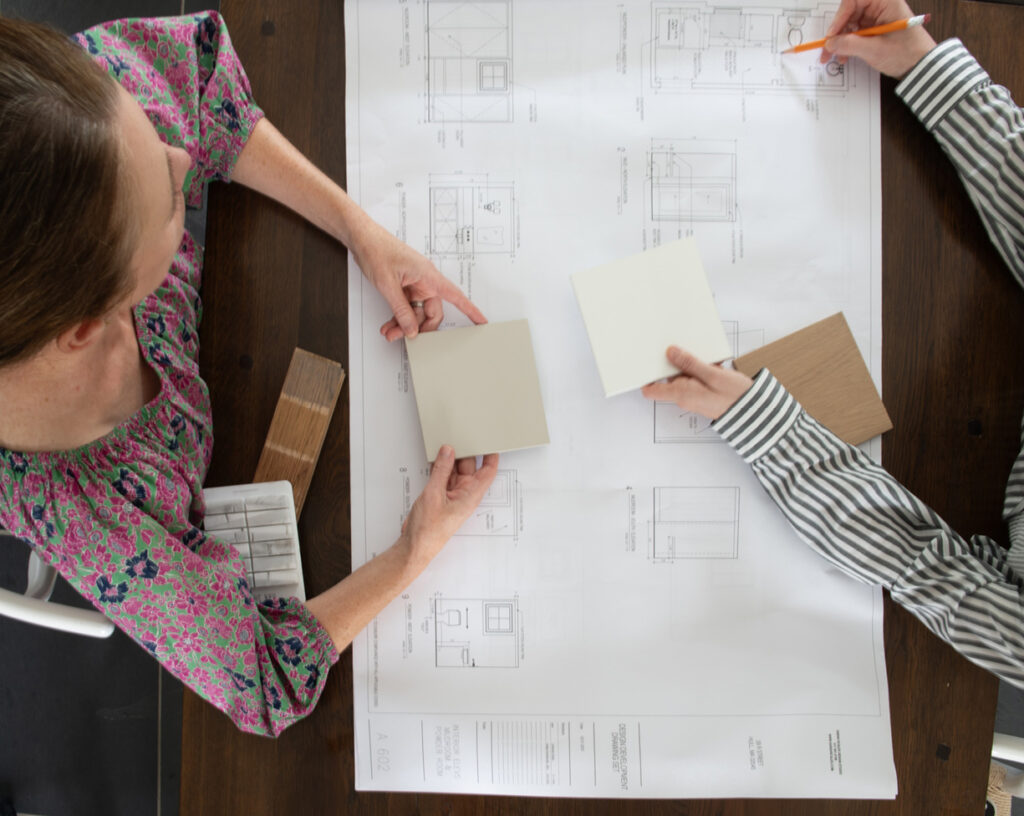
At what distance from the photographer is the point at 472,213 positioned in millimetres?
842

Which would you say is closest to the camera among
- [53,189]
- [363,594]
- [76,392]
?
[53,189]

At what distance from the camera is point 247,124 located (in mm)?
794

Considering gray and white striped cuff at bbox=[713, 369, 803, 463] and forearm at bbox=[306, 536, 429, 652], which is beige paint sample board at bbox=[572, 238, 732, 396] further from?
forearm at bbox=[306, 536, 429, 652]

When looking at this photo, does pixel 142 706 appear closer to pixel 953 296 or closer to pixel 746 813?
pixel 746 813

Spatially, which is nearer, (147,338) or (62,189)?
(62,189)

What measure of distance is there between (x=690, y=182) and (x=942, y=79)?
296 mm

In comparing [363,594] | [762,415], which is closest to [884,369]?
[762,415]

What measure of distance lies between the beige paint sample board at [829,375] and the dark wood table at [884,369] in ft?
0.10

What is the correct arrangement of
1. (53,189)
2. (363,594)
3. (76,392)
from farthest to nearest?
(363,594)
(76,392)
(53,189)

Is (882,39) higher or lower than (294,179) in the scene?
higher

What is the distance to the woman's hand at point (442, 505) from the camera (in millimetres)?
781

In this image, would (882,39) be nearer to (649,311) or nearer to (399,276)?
(649,311)

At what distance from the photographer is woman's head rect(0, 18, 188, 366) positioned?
0.44 metres

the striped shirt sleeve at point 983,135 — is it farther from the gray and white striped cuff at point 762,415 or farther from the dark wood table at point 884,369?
the gray and white striped cuff at point 762,415
